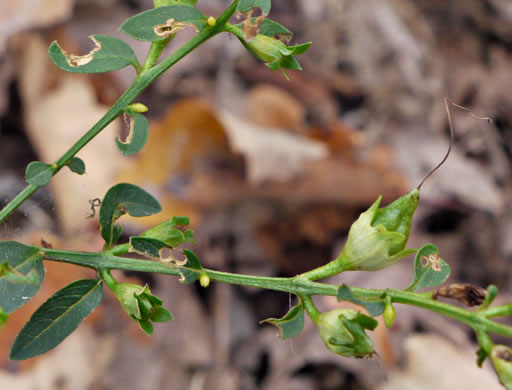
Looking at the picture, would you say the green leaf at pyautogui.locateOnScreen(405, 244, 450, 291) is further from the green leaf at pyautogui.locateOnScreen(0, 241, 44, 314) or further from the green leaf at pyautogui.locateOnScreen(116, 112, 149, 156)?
the green leaf at pyautogui.locateOnScreen(0, 241, 44, 314)

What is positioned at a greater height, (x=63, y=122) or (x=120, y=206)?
(x=120, y=206)

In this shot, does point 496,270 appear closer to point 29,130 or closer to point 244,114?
point 244,114

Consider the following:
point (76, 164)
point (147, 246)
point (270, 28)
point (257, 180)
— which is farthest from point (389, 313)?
point (257, 180)

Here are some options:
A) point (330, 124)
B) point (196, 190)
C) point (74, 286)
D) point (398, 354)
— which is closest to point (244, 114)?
point (330, 124)

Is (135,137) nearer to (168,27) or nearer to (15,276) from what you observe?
(168,27)

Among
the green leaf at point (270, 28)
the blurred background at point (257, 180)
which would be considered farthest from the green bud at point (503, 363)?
the blurred background at point (257, 180)

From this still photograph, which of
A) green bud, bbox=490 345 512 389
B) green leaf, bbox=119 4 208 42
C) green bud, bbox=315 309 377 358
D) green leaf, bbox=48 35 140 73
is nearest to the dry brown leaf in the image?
green leaf, bbox=48 35 140 73

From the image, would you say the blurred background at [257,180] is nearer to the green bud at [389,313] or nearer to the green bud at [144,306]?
the green bud at [144,306]
